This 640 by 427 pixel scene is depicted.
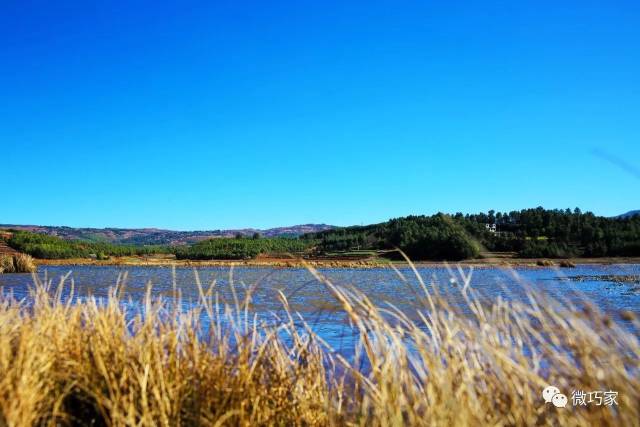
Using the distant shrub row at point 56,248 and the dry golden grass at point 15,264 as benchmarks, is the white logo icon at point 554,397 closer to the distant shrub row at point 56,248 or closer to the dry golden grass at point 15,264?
the dry golden grass at point 15,264

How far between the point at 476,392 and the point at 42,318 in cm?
251

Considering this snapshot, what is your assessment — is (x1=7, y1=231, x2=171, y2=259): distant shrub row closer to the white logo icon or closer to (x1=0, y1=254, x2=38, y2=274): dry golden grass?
(x1=0, y1=254, x2=38, y2=274): dry golden grass

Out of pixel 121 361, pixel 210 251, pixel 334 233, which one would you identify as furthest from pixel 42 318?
pixel 334 233

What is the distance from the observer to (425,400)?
2.60 m

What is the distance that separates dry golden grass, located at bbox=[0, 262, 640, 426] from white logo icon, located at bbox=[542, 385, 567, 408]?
1.6 inches

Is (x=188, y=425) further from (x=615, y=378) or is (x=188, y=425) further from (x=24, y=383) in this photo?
(x=615, y=378)

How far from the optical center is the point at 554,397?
7.61 ft

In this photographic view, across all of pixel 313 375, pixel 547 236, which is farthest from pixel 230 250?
pixel 313 375

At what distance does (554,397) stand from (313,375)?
1.36m

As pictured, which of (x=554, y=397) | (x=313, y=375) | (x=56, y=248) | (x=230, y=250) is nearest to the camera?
(x=554, y=397)

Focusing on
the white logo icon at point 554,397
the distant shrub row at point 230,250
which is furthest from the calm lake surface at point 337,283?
the distant shrub row at point 230,250

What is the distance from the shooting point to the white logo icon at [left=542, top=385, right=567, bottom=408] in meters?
2.29

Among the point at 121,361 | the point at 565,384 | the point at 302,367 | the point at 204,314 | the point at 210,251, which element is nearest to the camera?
the point at 565,384

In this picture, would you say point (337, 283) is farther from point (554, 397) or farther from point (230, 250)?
point (230, 250)
